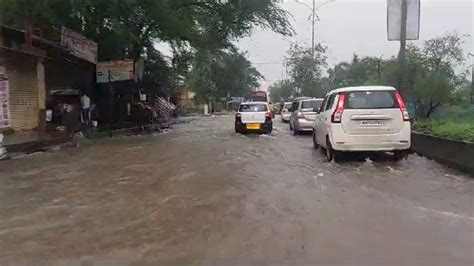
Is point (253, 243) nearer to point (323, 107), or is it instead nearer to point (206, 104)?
point (323, 107)

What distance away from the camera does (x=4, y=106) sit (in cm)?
1792

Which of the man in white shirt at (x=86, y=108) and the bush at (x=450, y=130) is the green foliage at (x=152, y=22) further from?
the bush at (x=450, y=130)

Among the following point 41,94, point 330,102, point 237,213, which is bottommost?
point 237,213

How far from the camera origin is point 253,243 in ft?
19.3

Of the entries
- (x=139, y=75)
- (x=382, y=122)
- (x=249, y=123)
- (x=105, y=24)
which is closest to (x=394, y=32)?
(x=382, y=122)

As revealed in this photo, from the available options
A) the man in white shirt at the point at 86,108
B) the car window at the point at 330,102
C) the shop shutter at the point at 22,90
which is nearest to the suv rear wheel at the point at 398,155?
the car window at the point at 330,102

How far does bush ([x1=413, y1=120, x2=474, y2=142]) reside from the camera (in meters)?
11.7

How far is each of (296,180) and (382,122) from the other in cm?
268

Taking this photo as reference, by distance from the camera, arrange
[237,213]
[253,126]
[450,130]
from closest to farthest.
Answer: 1. [237,213]
2. [450,130]
3. [253,126]

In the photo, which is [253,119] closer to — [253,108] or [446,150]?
[253,108]

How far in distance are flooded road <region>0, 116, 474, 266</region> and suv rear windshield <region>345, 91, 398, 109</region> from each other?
1252 mm

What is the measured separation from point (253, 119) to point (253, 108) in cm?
61

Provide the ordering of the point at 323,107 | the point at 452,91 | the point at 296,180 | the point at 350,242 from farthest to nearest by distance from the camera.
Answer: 1. the point at 452,91
2. the point at 323,107
3. the point at 296,180
4. the point at 350,242

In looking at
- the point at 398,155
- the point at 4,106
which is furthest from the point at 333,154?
the point at 4,106
